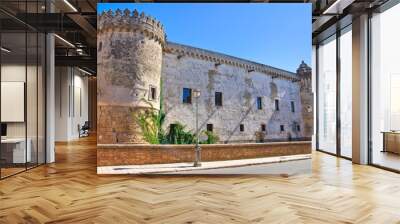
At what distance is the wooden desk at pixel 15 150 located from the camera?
6.66 m

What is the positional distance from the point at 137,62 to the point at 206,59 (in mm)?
1272

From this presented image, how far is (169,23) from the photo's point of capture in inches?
255

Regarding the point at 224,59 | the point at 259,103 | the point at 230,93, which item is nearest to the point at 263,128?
the point at 259,103

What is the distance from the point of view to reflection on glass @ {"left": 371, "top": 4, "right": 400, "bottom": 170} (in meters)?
7.13

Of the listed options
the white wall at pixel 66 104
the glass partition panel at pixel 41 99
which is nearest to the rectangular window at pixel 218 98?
the glass partition panel at pixel 41 99

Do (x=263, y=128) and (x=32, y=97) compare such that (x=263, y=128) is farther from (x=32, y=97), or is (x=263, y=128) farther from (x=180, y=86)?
(x=32, y=97)

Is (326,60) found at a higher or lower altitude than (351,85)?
higher

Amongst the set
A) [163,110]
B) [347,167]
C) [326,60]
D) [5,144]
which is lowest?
[347,167]

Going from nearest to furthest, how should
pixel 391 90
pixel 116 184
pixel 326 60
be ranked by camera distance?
pixel 116 184 → pixel 391 90 → pixel 326 60

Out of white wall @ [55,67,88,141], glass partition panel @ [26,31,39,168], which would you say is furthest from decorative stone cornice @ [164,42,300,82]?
white wall @ [55,67,88,141]

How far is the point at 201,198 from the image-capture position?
4.85 meters

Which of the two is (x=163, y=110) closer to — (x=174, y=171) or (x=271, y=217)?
(x=174, y=171)

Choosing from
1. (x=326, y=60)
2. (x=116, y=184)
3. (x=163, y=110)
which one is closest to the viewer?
(x=116, y=184)

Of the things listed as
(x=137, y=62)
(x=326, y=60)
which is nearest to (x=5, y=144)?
(x=137, y=62)
